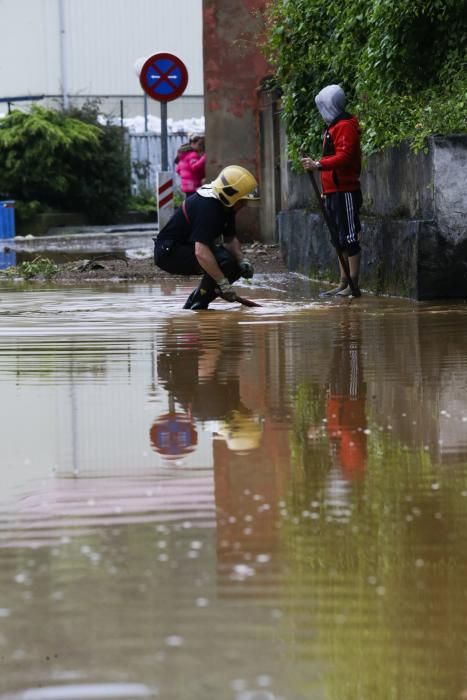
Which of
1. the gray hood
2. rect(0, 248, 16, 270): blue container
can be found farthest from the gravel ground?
the gray hood

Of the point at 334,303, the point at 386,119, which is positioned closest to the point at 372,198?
the point at 386,119

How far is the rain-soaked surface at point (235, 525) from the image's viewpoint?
3.15m

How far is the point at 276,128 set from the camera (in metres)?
20.3

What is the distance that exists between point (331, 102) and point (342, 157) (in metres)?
0.54

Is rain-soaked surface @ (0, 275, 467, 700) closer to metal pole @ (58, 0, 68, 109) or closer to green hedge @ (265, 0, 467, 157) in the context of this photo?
green hedge @ (265, 0, 467, 157)

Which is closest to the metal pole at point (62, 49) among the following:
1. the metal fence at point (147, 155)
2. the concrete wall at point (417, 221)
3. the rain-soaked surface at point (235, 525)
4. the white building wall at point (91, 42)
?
the white building wall at point (91, 42)

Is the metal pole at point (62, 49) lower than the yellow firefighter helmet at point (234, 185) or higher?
higher

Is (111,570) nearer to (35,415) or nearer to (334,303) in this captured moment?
(35,415)

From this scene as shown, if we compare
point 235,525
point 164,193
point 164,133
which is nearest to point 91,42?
point 164,133

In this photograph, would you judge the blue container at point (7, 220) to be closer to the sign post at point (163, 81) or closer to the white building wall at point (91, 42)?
the sign post at point (163, 81)

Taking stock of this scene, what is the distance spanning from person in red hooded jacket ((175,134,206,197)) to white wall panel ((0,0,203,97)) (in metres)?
26.2

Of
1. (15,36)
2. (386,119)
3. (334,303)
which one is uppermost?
(15,36)

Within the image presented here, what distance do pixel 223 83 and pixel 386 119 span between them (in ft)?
27.7

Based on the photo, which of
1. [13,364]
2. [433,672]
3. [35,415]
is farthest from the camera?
[13,364]
